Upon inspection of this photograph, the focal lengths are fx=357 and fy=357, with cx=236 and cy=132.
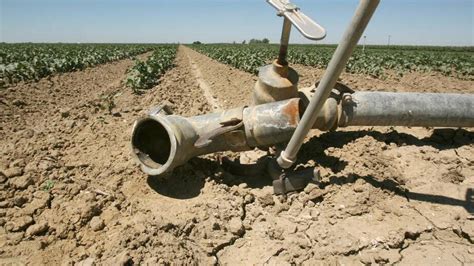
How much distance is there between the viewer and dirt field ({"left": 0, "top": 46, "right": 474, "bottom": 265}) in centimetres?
258

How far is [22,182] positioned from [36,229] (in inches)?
30.0

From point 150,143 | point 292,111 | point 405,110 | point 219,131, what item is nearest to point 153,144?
point 150,143

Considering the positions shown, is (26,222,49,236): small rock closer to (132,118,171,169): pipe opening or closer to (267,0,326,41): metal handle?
(132,118,171,169): pipe opening

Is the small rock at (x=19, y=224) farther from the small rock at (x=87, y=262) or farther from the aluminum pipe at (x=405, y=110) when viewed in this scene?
the aluminum pipe at (x=405, y=110)

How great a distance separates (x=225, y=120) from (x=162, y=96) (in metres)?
3.54

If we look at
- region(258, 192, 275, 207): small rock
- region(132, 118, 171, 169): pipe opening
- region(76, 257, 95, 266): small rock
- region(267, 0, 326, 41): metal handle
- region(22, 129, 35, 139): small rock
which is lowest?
region(258, 192, 275, 207): small rock

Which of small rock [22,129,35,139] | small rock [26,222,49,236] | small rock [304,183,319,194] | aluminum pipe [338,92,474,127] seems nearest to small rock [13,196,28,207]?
small rock [26,222,49,236]

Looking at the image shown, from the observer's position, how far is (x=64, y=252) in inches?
99.6

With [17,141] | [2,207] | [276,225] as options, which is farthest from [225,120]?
[17,141]

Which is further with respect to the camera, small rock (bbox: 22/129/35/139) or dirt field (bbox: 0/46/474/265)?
small rock (bbox: 22/129/35/139)

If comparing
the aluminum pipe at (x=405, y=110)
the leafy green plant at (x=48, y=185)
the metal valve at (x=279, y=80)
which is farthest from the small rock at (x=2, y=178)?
the aluminum pipe at (x=405, y=110)

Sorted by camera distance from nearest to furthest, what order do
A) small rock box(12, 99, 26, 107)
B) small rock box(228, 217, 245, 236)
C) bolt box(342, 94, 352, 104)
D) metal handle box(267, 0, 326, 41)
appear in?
metal handle box(267, 0, 326, 41)
small rock box(228, 217, 245, 236)
bolt box(342, 94, 352, 104)
small rock box(12, 99, 26, 107)

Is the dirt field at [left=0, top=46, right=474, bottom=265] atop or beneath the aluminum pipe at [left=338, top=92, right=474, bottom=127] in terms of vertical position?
beneath

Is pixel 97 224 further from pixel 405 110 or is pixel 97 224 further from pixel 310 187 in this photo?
pixel 405 110
